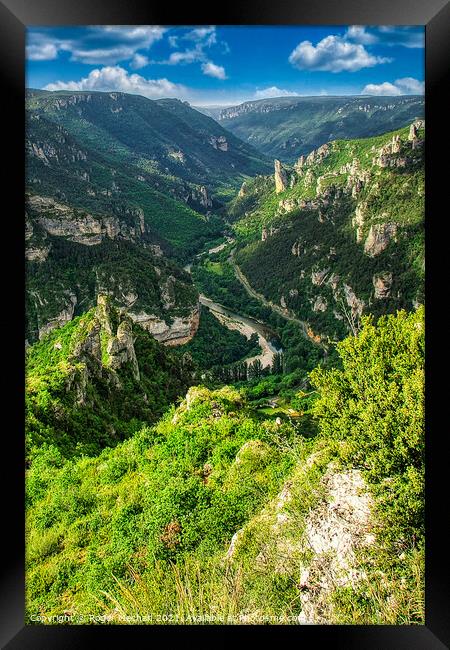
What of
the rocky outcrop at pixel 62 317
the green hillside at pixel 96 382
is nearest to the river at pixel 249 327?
the green hillside at pixel 96 382

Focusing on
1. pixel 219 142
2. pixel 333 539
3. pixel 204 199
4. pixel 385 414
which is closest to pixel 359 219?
pixel 219 142

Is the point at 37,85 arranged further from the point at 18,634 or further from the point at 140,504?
the point at 18,634

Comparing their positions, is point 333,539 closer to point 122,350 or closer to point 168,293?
point 122,350

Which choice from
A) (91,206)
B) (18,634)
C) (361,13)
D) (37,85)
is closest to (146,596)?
(18,634)

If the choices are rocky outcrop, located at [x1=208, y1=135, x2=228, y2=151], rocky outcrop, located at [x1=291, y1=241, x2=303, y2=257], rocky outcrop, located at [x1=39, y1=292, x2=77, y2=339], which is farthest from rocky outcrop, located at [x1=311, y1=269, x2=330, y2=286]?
rocky outcrop, located at [x1=39, y1=292, x2=77, y2=339]

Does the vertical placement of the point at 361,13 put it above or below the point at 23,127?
above

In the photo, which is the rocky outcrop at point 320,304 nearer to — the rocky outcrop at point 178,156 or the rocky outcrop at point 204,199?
→ the rocky outcrop at point 204,199
